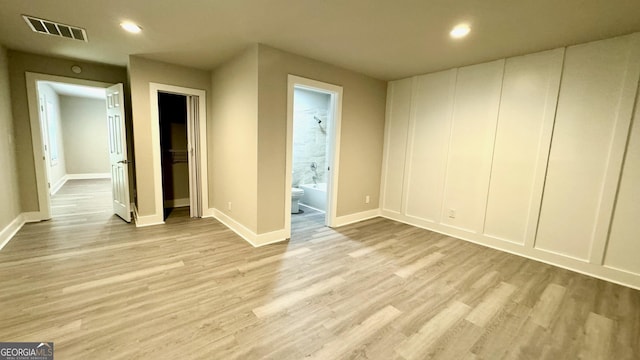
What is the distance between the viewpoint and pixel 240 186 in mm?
3551

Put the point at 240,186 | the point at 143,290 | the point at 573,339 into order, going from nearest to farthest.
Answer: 1. the point at 573,339
2. the point at 143,290
3. the point at 240,186

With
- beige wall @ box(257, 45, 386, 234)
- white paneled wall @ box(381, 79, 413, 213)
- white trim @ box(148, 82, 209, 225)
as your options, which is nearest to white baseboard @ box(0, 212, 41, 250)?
white trim @ box(148, 82, 209, 225)

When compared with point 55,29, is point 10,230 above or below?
below

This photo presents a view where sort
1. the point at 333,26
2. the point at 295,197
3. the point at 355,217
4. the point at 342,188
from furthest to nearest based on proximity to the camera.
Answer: the point at 295,197, the point at 355,217, the point at 342,188, the point at 333,26

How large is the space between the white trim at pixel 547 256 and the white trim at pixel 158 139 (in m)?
3.66

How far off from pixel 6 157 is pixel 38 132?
0.61m

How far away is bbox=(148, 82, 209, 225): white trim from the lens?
12.3 ft

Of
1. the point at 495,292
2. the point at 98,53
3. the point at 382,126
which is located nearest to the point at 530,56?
the point at 382,126

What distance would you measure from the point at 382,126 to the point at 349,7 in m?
2.68

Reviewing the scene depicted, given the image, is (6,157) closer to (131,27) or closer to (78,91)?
(131,27)

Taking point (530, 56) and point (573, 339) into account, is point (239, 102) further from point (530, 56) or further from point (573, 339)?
point (573, 339)

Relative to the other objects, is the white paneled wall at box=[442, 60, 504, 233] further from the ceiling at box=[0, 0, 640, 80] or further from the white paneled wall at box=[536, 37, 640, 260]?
the white paneled wall at box=[536, 37, 640, 260]

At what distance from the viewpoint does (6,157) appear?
3.34 meters

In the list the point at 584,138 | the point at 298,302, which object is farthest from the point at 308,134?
the point at 584,138
